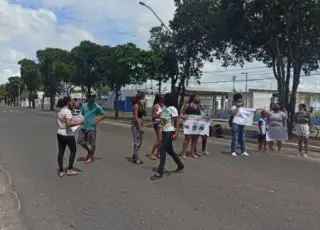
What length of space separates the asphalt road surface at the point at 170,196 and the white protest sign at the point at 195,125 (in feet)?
2.91

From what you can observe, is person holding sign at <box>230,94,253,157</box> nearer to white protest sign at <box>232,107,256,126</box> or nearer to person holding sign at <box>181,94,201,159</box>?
white protest sign at <box>232,107,256,126</box>

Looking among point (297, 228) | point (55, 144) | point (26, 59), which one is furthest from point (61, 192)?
point (26, 59)

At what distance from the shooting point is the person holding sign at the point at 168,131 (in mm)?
9578

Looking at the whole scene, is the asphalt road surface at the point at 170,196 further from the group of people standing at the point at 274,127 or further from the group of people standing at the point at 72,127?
the group of people standing at the point at 274,127

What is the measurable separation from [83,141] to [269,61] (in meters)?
23.0

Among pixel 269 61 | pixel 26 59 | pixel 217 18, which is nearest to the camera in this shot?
pixel 217 18

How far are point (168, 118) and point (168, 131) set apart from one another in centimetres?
29

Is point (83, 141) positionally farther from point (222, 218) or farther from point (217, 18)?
point (217, 18)

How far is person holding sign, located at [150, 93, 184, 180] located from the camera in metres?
9.58

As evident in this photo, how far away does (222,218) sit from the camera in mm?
6496

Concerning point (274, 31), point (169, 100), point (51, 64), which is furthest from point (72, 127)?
point (51, 64)

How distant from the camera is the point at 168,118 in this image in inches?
392

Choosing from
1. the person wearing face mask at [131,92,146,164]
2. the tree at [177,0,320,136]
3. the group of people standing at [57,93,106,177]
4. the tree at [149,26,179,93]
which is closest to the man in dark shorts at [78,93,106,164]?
the group of people standing at [57,93,106,177]

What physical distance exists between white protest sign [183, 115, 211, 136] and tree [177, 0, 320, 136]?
429 inches
